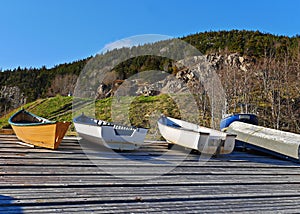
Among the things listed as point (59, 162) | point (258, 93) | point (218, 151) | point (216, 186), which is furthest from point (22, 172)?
point (258, 93)

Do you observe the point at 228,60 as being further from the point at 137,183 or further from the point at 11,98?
the point at 11,98

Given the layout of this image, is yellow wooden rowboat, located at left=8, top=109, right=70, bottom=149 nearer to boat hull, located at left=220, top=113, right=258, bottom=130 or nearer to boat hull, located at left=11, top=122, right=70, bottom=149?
boat hull, located at left=11, top=122, right=70, bottom=149

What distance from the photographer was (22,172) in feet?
11.2

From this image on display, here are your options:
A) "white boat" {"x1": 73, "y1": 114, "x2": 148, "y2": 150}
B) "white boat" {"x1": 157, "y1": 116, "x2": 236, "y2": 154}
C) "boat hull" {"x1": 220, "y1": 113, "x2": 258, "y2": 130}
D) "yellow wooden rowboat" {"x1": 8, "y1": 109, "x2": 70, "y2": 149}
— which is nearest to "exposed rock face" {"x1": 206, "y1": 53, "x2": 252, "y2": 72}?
"boat hull" {"x1": 220, "y1": 113, "x2": 258, "y2": 130}

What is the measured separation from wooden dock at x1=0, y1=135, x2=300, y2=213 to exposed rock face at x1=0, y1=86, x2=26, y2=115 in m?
39.5

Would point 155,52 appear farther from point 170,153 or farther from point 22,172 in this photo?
point 22,172

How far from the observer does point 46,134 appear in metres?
4.99

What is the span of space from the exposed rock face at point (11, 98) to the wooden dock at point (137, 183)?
130 ft

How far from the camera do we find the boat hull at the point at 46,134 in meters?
4.94

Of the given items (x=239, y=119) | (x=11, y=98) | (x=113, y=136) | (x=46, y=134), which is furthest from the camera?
(x=11, y=98)

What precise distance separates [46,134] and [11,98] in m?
43.2

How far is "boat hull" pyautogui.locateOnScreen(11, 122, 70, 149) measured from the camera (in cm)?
494

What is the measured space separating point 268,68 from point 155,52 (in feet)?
39.3

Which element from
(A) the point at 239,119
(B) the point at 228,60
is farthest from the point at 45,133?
(B) the point at 228,60
